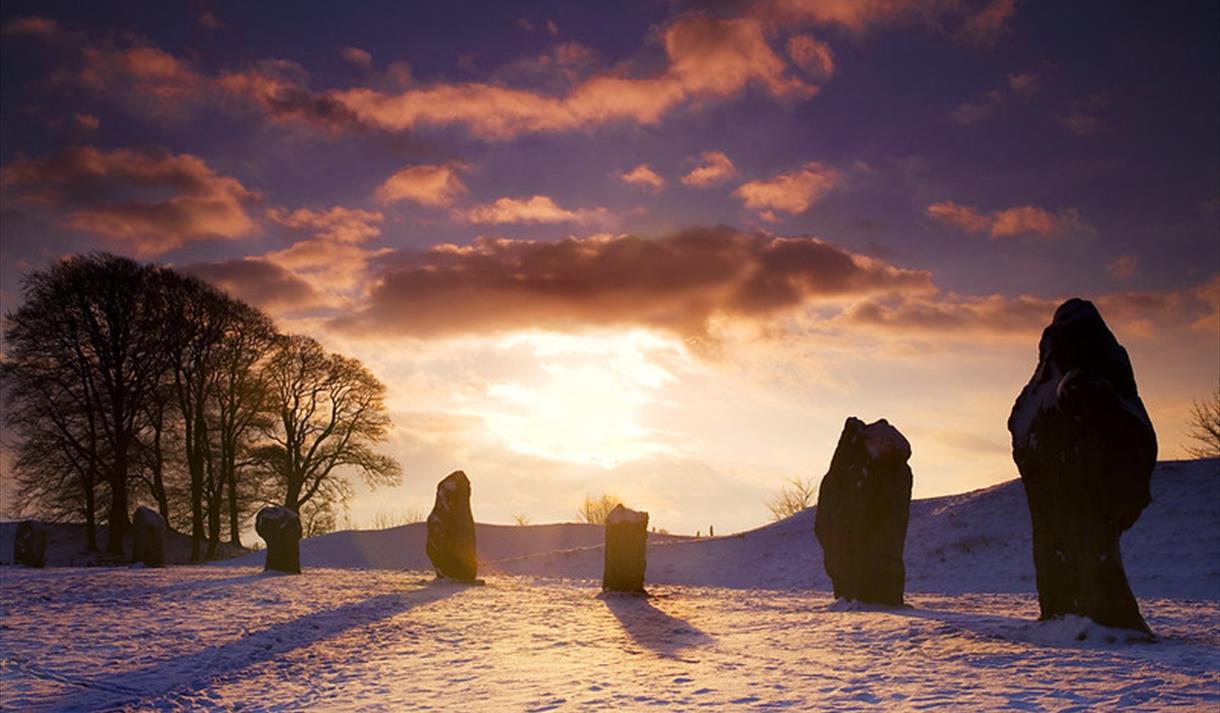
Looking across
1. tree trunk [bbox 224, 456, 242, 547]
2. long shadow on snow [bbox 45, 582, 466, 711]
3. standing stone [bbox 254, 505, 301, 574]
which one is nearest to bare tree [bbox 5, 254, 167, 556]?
tree trunk [bbox 224, 456, 242, 547]

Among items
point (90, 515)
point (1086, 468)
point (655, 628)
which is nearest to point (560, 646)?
point (655, 628)

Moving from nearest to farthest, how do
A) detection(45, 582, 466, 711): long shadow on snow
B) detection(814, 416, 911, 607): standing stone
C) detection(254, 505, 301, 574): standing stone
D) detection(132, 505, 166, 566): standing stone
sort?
detection(45, 582, 466, 711): long shadow on snow, detection(814, 416, 911, 607): standing stone, detection(254, 505, 301, 574): standing stone, detection(132, 505, 166, 566): standing stone

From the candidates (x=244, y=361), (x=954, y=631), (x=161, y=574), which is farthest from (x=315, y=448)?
(x=954, y=631)

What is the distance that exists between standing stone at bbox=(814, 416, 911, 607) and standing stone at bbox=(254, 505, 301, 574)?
15.8 m

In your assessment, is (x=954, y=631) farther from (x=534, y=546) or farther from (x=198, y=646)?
(x=534, y=546)

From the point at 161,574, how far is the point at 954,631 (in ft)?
66.7

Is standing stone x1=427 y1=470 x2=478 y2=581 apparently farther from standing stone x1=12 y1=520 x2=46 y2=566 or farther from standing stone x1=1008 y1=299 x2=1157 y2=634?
standing stone x1=12 y1=520 x2=46 y2=566

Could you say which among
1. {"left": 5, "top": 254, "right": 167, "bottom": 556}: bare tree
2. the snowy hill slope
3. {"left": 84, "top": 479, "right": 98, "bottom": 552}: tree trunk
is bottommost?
the snowy hill slope

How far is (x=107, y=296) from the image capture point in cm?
3222

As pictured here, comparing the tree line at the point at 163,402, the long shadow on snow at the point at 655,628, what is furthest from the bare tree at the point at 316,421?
the long shadow on snow at the point at 655,628

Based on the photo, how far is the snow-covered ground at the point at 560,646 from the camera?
394 inches

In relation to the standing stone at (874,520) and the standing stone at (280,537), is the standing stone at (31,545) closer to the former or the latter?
the standing stone at (280,537)

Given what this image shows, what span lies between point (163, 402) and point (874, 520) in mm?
26622

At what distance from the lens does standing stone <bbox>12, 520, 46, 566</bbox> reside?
1200 inches
